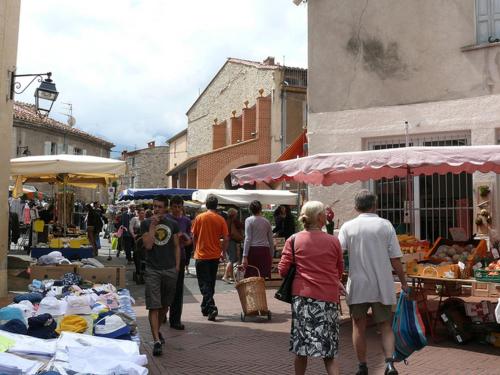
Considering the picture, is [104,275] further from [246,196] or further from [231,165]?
[231,165]

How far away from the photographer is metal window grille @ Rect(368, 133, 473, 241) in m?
11.4

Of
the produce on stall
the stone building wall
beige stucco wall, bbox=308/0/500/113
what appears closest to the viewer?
the produce on stall

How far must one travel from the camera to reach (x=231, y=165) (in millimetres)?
30500

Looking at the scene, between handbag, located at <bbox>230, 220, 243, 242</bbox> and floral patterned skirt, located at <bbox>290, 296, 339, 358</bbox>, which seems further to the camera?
handbag, located at <bbox>230, 220, 243, 242</bbox>

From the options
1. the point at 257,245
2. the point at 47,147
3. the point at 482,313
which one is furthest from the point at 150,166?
the point at 482,313

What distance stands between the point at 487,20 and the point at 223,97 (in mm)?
26398

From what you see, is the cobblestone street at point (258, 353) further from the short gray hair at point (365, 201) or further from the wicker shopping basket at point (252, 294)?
the short gray hair at point (365, 201)

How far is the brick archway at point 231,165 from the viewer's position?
30031 millimetres

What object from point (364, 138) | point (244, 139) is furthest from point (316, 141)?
point (244, 139)

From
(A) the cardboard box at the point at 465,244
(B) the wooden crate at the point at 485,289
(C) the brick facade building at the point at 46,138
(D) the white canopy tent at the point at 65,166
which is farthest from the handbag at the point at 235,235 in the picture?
(C) the brick facade building at the point at 46,138

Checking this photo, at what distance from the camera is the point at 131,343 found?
474 centimetres

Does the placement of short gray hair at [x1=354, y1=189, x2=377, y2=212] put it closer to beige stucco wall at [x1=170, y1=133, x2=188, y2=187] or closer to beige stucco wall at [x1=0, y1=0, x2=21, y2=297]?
beige stucco wall at [x1=0, y1=0, x2=21, y2=297]

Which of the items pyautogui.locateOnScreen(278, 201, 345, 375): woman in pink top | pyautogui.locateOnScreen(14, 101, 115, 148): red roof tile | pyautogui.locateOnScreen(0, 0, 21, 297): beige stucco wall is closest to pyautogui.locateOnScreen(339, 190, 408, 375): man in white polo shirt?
pyautogui.locateOnScreen(278, 201, 345, 375): woman in pink top

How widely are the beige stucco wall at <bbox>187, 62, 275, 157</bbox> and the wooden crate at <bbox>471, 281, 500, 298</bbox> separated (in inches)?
923
